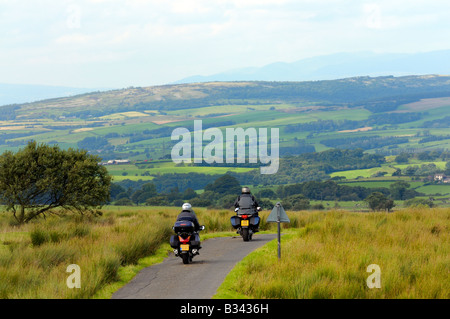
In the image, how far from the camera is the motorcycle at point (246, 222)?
2128 cm

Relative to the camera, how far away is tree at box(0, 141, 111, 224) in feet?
95.2

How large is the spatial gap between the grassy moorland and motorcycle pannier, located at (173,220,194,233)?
4.52 ft

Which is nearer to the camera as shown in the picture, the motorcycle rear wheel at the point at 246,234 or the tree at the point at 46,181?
the motorcycle rear wheel at the point at 246,234

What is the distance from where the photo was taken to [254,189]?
11019 centimetres

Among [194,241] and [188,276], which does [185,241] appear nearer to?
[194,241]

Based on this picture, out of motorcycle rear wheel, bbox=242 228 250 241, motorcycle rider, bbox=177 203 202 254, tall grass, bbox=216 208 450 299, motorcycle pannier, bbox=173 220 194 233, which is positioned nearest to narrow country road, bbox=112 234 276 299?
tall grass, bbox=216 208 450 299

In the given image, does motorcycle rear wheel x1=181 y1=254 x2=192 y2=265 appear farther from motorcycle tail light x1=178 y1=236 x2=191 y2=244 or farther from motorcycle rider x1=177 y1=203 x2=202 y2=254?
motorcycle rider x1=177 y1=203 x2=202 y2=254

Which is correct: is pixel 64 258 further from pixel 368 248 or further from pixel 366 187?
pixel 366 187

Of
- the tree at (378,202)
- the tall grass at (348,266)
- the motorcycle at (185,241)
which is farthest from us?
the tree at (378,202)

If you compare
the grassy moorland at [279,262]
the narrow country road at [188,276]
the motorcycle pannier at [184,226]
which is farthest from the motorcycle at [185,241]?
the grassy moorland at [279,262]

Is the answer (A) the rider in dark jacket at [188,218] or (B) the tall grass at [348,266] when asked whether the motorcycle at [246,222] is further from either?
(A) the rider in dark jacket at [188,218]

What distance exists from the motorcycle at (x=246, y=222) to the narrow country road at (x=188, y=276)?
127 centimetres

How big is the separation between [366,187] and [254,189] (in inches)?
818
